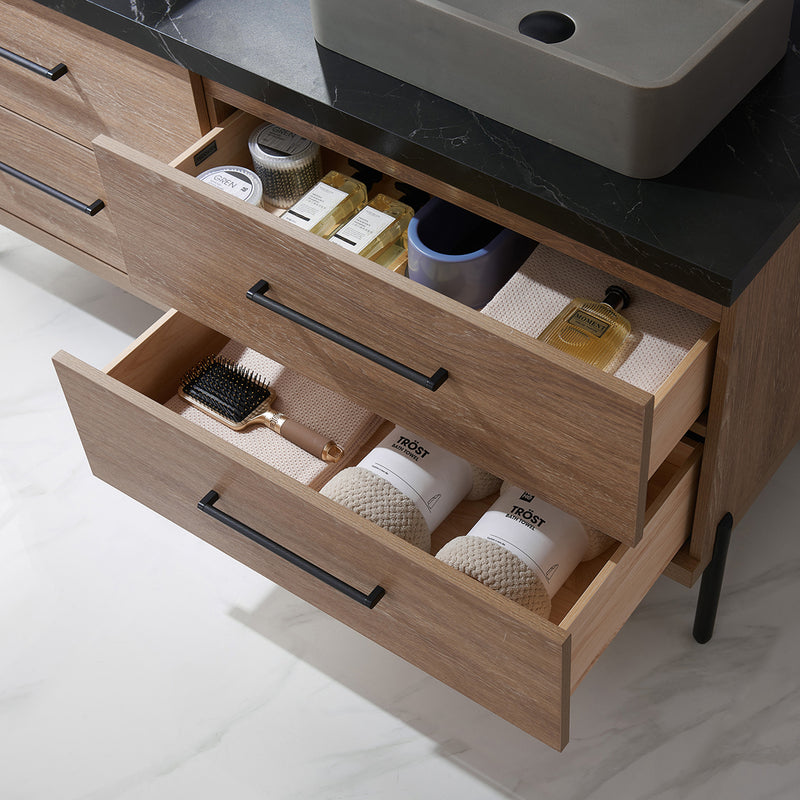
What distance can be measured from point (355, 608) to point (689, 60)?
635mm

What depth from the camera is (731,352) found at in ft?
3.71

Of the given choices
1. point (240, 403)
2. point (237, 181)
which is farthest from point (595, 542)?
point (237, 181)

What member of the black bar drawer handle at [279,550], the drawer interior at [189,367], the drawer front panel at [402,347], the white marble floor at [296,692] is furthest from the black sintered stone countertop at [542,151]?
the white marble floor at [296,692]

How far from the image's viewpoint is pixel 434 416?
119cm

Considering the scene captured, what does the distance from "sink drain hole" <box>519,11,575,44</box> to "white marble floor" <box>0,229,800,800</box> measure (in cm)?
77

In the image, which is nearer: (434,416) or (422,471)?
(434,416)

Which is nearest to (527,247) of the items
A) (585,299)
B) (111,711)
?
(585,299)

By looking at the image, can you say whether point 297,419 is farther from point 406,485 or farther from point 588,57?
point 588,57

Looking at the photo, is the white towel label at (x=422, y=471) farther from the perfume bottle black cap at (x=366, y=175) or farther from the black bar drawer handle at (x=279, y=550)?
the perfume bottle black cap at (x=366, y=175)

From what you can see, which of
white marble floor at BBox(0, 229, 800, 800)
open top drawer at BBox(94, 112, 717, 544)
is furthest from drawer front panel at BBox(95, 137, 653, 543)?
white marble floor at BBox(0, 229, 800, 800)

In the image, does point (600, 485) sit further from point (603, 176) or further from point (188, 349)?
point (188, 349)

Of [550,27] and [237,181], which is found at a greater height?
[550,27]

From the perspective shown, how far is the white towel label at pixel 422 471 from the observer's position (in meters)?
1.31

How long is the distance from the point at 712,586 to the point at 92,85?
98cm
